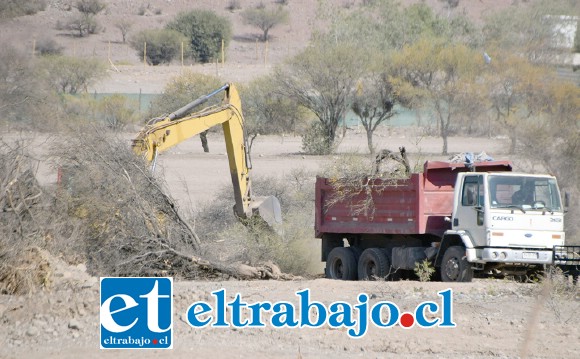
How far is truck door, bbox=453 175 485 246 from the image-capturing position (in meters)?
16.5

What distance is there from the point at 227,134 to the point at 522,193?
6.19 metres

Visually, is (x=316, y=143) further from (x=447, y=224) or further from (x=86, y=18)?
(x=86, y=18)

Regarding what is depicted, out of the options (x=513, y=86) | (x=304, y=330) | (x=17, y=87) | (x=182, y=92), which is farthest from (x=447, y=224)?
(x=513, y=86)

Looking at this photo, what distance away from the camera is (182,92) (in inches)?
1842

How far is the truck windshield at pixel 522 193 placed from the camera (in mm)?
16438

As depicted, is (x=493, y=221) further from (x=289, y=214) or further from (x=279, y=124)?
(x=279, y=124)

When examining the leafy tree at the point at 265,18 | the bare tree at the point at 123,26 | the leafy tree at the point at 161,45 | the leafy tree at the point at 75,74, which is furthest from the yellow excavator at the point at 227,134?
the leafy tree at the point at 265,18

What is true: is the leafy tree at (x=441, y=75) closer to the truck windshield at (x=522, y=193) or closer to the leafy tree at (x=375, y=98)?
the leafy tree at (x=375, y=98)

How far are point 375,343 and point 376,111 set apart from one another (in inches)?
1456

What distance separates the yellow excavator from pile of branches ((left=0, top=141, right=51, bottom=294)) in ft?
10.9

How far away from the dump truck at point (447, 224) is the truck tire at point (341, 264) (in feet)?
0.06

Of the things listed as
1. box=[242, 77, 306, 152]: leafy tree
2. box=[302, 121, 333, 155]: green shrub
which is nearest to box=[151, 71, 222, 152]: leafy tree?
A: box=[242, 77, 306, 152]: leafy tree

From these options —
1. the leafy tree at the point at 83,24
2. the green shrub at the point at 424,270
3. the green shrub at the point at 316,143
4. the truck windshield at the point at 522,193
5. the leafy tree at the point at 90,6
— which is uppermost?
the leafy tree at the point at 90,6

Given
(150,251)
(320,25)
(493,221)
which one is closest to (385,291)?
(493,221)
